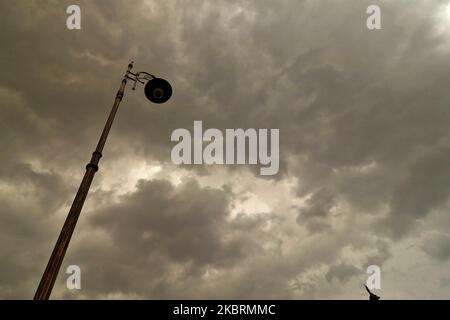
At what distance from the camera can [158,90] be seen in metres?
9.77

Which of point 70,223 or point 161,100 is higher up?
point 161,100

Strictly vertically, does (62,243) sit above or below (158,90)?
below

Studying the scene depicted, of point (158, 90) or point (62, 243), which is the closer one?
point (62, 243)

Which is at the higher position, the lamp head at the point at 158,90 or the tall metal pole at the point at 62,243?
the lamp head at the point at 158,90

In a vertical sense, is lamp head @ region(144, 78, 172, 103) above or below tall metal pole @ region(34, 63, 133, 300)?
above

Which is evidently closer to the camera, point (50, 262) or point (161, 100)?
point (50, 262)

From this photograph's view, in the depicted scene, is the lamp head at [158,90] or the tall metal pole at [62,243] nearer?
the tall metal pole at [62,243]

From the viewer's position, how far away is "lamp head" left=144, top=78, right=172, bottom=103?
9.62m

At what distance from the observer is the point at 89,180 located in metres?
6.72

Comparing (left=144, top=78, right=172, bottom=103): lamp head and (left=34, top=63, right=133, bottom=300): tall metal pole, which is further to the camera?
(left=144, top=78, right=172, bottom=103): lamp head

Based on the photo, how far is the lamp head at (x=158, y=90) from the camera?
9625 mm

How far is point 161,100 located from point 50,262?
5.92 meters
